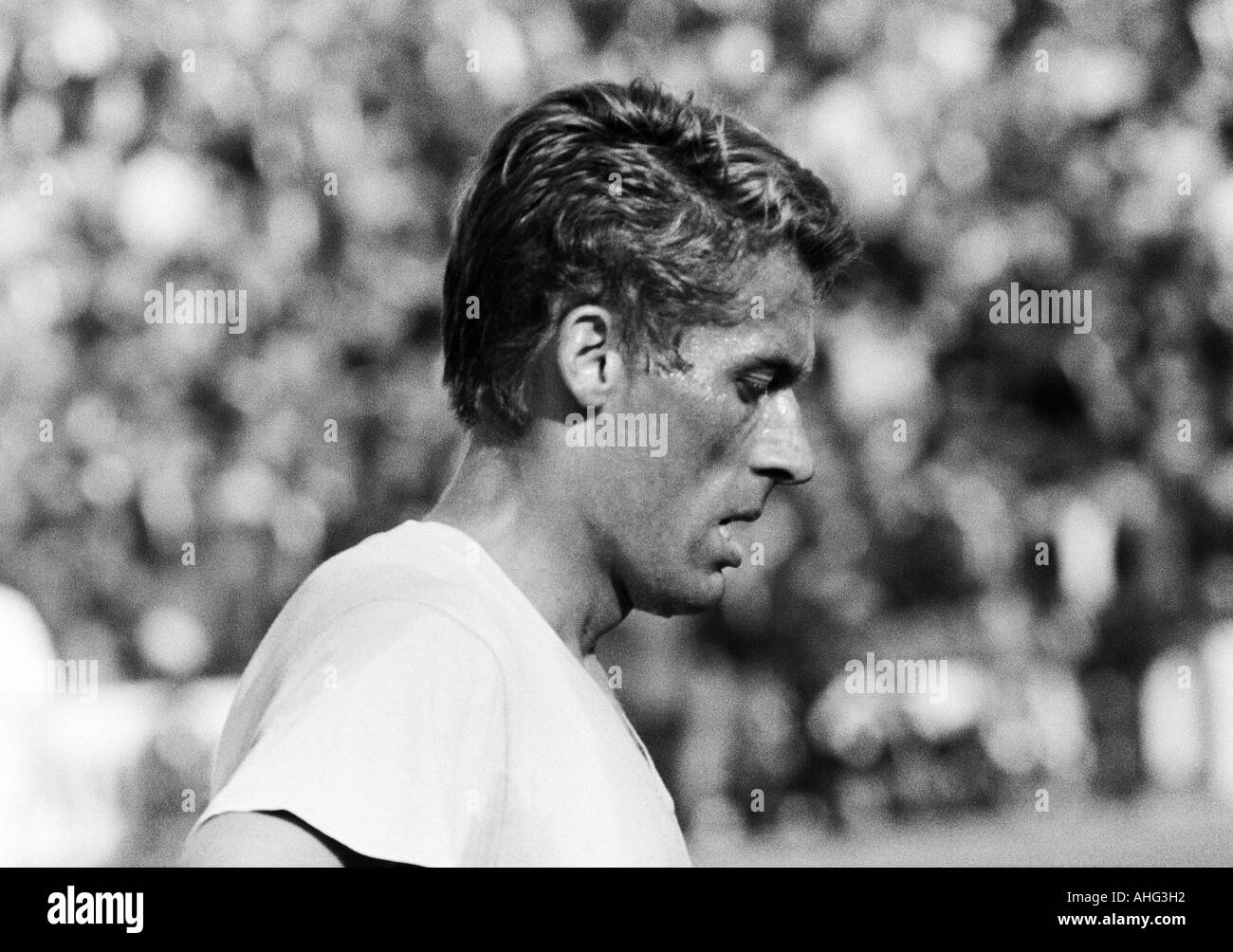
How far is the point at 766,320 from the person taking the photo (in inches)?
67.1

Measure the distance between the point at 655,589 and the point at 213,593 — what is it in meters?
3.01

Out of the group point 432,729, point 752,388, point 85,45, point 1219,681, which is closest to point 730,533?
point 752,388

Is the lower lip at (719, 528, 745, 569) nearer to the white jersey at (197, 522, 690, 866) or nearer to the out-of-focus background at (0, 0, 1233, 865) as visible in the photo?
the white jersey at (197, 522, 690, 866)

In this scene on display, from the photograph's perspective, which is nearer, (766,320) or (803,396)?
(766,320)

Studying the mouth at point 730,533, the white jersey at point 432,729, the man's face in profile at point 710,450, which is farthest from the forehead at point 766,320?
the white jersey at point 432,729

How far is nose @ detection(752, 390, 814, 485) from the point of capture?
174 centimetres

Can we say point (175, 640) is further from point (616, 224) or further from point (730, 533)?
point (616, 224)

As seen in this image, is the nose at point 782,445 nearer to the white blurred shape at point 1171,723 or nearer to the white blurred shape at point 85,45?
the white blurred shape at point 1171,723

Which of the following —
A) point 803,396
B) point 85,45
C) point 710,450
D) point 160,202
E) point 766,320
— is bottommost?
point 710,450

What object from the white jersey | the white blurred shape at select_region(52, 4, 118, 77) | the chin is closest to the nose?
the chin

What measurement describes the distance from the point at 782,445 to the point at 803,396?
2.85 metres

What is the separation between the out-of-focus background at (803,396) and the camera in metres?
4.52

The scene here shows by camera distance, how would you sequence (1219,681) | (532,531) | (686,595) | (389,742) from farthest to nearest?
(1219,681)
(686,595)
(532,531)
(389,742)
